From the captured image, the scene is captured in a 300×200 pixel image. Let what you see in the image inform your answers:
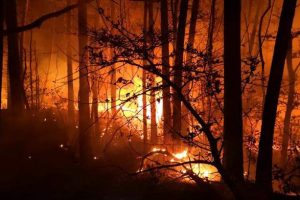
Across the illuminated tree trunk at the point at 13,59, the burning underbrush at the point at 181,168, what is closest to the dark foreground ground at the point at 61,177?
the burning underbrush at the point at 181,168

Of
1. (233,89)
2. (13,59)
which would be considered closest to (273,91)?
(233,89)

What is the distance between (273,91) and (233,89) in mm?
880

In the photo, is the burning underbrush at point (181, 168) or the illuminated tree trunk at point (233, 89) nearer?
the burning underbrush at point (181, 168)

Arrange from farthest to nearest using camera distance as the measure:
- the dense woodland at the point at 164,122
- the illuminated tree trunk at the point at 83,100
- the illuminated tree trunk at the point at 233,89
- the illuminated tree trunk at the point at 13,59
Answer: the illuminated tree trunk at the point at 83,100 < the illuminated tree trunk at the point at 13,59 < the illuminated tree trunk at the point at 233,89 < the dense woodland at the point at 164,122

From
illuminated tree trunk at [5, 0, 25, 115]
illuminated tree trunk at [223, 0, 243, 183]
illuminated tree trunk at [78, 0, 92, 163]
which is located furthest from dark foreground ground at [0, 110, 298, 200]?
illuminated tree trunk at [5, 0, 25, 115]

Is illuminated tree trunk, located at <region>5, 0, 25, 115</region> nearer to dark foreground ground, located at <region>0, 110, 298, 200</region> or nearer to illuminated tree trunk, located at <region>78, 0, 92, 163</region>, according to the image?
dark foreground ground, located at <region>0, 110, 298, 200</region>

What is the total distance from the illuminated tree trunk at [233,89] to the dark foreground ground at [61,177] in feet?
2.91

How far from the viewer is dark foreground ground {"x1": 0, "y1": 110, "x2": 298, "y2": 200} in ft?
31.6

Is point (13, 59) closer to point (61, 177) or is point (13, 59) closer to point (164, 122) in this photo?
point (61, 177)

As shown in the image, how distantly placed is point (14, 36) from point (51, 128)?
6287mm

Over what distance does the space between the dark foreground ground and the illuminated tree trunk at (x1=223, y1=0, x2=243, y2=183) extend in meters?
0.89

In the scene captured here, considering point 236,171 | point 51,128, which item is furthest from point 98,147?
point 236,171

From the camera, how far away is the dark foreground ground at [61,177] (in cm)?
963

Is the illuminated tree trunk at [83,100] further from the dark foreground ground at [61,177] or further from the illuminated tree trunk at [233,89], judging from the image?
the illuminated tree trunk at [233,89]
